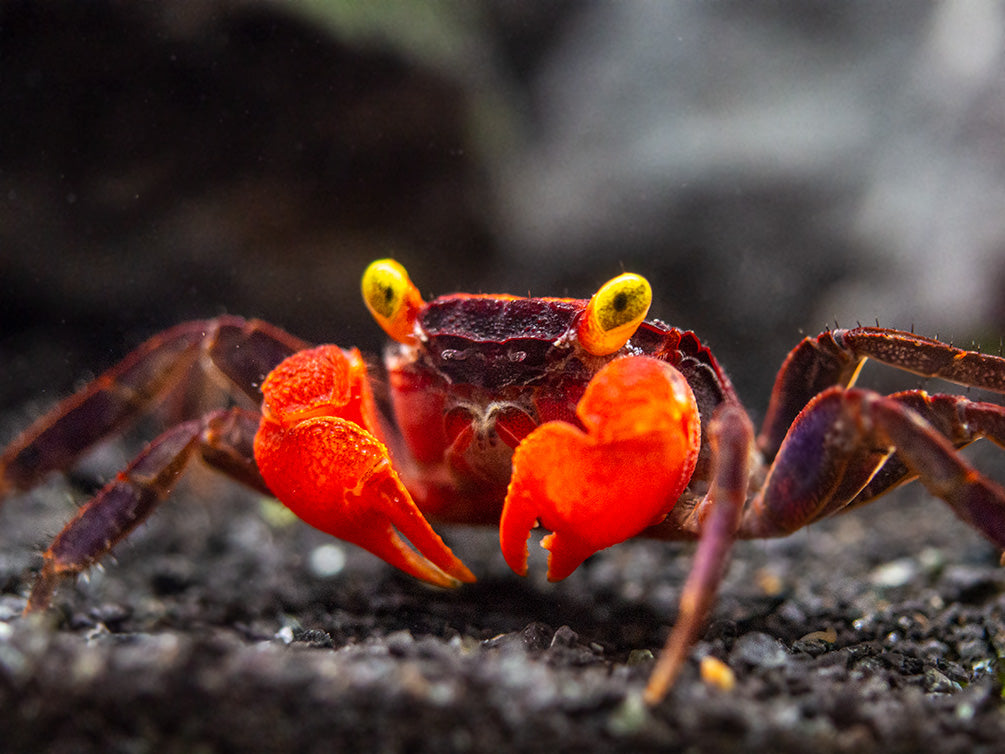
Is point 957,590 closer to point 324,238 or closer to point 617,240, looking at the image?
point 617,240

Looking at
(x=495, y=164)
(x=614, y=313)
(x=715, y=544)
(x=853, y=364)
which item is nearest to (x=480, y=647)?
(x=715, y=544)

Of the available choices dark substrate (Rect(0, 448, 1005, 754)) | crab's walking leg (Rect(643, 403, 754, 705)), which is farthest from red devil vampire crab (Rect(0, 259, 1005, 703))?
dark substrate (Rect(0, 448, 1005, 754))

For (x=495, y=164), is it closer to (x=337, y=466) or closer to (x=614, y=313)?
(x=614, y=313)

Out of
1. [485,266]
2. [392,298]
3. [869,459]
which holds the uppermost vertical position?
[485,266]

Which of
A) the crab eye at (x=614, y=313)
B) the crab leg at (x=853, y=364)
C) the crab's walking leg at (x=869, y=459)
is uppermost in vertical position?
the crab leg at (x=853, y=364)

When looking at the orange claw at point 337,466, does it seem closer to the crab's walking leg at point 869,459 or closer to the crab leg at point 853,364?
the crab's walking leg at point 869,459

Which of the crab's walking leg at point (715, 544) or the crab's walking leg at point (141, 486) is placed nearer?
the crab's walking leg at point (715, 544)

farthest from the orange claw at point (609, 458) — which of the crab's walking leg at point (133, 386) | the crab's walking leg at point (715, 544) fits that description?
the crab's walking leg at point (133, 386)
